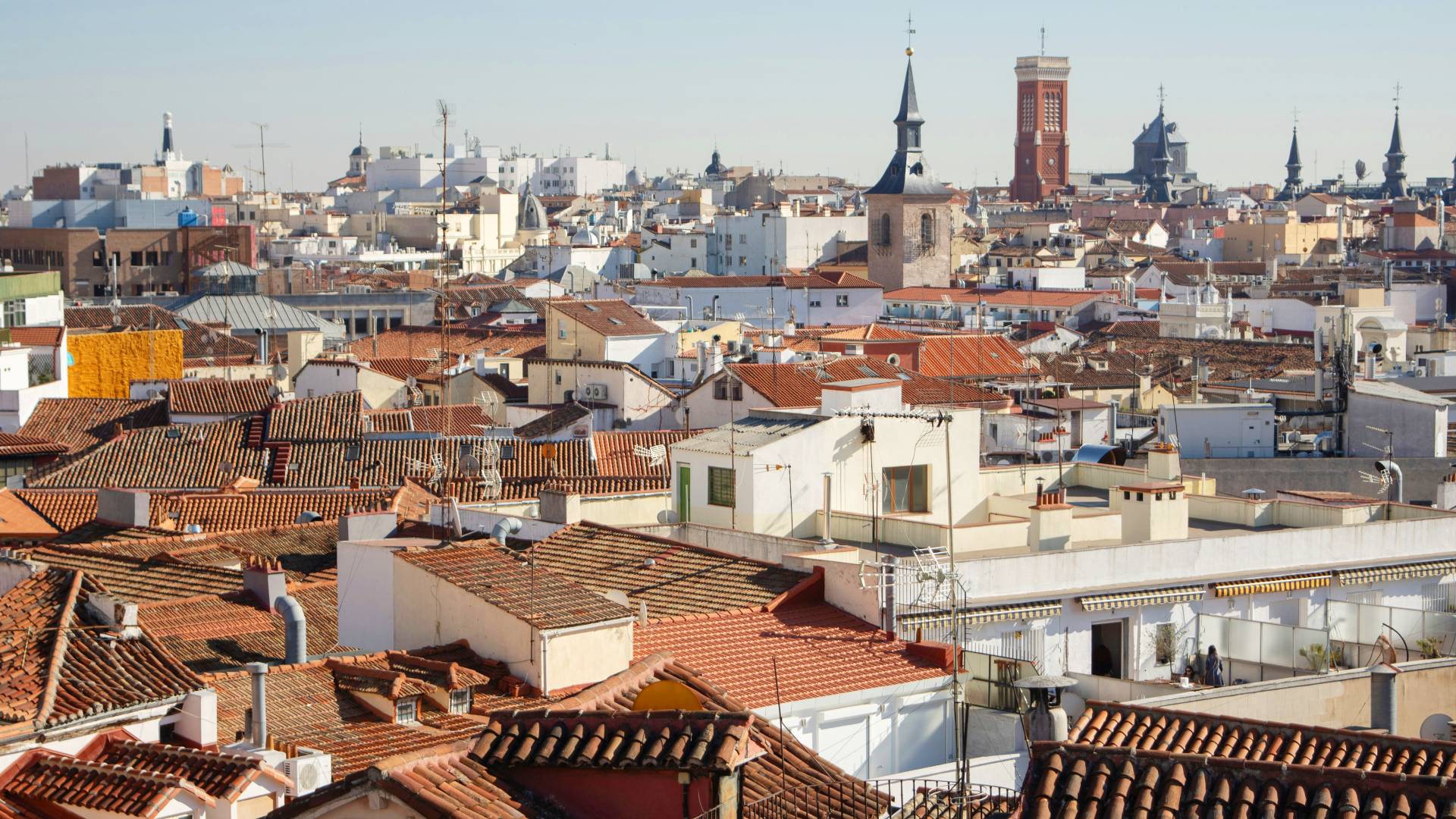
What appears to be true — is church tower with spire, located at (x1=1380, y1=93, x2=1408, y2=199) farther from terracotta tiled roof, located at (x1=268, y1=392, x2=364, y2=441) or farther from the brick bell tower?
terracotta tiled roof, located at (x1=268, y1=392, x2=364, y2=441)

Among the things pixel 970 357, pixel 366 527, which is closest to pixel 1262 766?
pixel 366 527

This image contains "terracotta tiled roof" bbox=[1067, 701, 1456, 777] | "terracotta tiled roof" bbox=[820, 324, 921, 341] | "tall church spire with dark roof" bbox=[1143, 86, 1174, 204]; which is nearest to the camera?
"terracotta tiled roof" bbox=[1067, 701, 1456, 777]

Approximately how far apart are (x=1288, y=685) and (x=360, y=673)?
423 centimetres

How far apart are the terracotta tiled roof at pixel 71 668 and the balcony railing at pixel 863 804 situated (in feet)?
9.65

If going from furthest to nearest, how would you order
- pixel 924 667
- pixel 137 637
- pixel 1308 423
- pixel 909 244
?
pixel 909 244 → pixel 1308 423 → pixel 924 667 → pixel 137 637

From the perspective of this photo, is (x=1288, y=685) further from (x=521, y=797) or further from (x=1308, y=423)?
(x=1308, y=423)

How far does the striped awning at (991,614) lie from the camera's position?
1069 centimetres

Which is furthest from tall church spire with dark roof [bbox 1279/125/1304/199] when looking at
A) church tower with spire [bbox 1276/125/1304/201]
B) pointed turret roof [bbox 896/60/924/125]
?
pointed turret roof [bbox 896/60/924/125]

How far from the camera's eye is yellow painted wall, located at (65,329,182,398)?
33.8m

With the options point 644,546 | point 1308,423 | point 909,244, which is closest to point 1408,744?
point 644,546

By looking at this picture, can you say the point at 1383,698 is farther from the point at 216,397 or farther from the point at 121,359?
the point at 121,359

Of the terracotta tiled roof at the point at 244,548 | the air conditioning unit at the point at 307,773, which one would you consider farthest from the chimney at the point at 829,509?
the air conditioning unit at the point at 307,773

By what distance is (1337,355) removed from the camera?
72.7 feet

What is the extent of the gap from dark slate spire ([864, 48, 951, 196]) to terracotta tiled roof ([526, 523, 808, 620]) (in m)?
53.8
